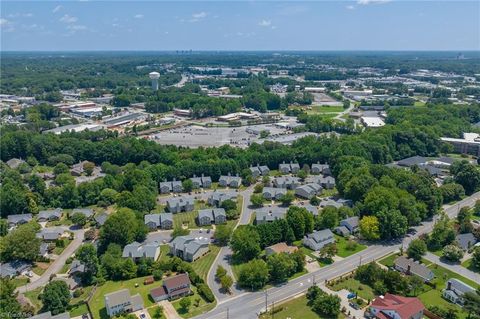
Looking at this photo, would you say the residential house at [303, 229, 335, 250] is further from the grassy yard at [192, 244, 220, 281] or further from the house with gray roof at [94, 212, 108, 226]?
the house with gray roof at [94, 212, 108, 226]

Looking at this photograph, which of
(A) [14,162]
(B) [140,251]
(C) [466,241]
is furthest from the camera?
(A) [14,162]

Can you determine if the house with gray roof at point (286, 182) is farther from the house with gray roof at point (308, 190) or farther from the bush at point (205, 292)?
the bush at point (205, 292)

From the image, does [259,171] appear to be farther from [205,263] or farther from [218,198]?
[205,263]

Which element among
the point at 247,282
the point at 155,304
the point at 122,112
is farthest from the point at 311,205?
the point at 122,112

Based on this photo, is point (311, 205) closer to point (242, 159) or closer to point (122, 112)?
point (242, 159)

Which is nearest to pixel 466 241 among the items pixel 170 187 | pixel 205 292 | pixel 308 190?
pixel 308 190
